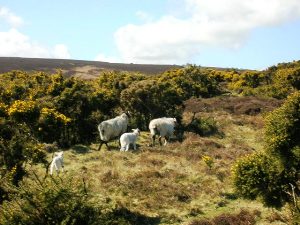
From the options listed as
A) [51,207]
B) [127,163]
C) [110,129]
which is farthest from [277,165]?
[110,129]

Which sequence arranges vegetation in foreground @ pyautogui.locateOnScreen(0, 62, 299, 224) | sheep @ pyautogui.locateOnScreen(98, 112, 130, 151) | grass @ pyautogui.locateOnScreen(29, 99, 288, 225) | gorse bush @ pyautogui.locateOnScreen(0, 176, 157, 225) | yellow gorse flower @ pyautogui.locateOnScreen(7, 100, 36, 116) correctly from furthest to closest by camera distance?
sheep @ pyautogui.locateOnScreen(98, 112, 130, 151) < yellow gorse flower @ pyautogui.locateOnScreen(7, 100, 36, 116) < grass @ pyautogui.locateOnScreen(29, 99, 288, 225) < vegetation in foreground @ pyautogui.locateOnScreen(0, 62, 299, 224) < gorse bush @ pyautogui.locateOnScreen(0, 176, 157, 225)

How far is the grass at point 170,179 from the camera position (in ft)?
70.8

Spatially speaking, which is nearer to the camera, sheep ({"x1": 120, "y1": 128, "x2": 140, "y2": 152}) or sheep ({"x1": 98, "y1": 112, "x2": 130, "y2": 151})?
sheep ({"x1": 120, "y1": 128, "x2": 140, "y2": 152})

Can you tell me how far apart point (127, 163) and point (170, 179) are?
10.9 ft

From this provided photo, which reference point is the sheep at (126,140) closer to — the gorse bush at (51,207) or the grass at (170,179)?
the grass at (170,179)

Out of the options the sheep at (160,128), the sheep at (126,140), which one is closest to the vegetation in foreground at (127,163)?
the sheep at (126,140)

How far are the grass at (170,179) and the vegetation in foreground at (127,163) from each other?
6 cm

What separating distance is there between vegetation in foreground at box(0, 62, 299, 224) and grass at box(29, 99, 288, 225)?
57mm

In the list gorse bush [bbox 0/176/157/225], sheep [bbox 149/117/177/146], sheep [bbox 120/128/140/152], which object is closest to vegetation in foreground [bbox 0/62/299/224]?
gorse bush [bbox 0/176/157/225]

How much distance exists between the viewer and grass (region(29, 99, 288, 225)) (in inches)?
850

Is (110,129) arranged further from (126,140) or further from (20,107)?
(20,107)

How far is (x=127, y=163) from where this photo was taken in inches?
1077

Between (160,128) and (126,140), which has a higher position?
(160,128)

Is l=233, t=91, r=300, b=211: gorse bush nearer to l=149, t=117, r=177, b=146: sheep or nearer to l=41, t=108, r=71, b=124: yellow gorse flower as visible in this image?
l=41, t=108, r=71, b=124: yellow gorse flower
